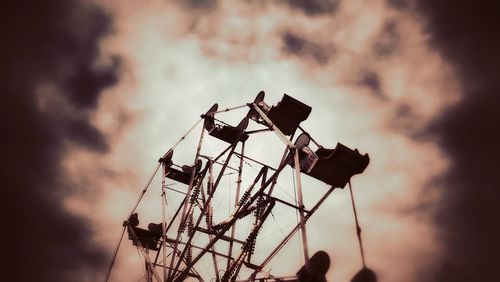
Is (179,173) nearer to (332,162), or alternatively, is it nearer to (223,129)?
(223,129)

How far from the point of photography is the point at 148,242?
20.5 metres

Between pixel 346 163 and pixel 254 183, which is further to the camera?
pixel 254 183

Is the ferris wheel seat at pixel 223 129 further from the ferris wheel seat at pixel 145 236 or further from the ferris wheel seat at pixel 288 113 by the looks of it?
the ferris wheel seat at pixel 145 236

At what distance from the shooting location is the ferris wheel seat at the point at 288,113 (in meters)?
14.6

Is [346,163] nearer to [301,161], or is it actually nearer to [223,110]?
[301,161]

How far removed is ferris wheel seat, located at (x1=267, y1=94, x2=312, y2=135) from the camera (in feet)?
47.9

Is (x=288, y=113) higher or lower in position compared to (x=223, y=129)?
lower

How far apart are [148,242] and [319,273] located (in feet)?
47.0

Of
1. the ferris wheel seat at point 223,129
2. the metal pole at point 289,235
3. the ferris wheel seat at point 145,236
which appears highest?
the ferris wheel seat at point 223,129

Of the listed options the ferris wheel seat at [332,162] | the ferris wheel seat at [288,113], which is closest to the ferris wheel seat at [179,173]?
the ferris wheel seat at [288,113]

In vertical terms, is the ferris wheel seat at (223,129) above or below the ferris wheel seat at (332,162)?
above

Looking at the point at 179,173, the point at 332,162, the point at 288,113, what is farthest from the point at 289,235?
the point at 179,173

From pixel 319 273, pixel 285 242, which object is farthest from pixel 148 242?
pixel 319 273

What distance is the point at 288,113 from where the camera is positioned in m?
14.9
